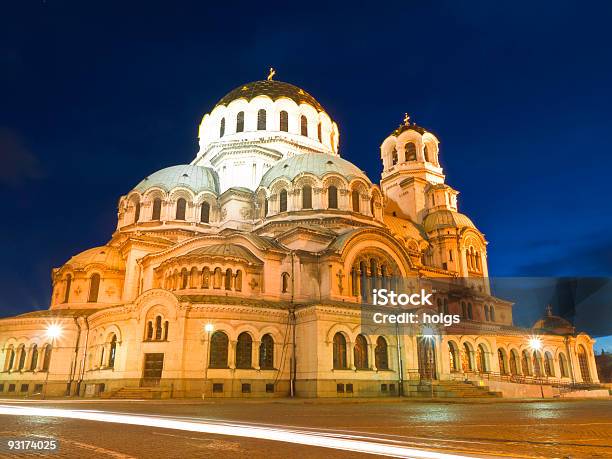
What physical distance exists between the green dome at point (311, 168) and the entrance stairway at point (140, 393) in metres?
18.3

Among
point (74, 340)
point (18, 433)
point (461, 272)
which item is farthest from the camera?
point (461, 272)

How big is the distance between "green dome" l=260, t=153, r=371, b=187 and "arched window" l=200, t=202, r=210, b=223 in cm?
496

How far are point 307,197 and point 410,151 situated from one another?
2210 cm

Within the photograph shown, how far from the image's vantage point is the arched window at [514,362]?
129 feet

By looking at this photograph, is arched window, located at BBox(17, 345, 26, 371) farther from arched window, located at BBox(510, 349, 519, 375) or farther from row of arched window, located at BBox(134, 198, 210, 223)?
arched window, located at BBox(510, 349, 519, 375)

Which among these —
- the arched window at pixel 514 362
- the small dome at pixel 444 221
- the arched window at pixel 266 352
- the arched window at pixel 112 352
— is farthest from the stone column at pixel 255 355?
the small dome at pixel 444 221

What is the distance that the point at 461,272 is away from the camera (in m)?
45.6

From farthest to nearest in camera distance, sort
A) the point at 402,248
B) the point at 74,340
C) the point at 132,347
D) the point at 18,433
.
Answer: the point at 402,248, the point at 74,340, the point at 132,347, the point at 18,433

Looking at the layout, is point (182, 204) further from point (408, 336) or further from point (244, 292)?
point (408, 336)

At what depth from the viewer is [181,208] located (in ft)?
130

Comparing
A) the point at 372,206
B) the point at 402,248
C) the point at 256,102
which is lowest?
the point at 402,248

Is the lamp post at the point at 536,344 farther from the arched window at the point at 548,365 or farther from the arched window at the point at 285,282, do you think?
the arched window at the point at 285,282

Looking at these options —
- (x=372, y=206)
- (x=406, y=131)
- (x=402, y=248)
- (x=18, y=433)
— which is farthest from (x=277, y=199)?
(x=18, y=433)

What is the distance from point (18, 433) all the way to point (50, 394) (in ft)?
84.6
